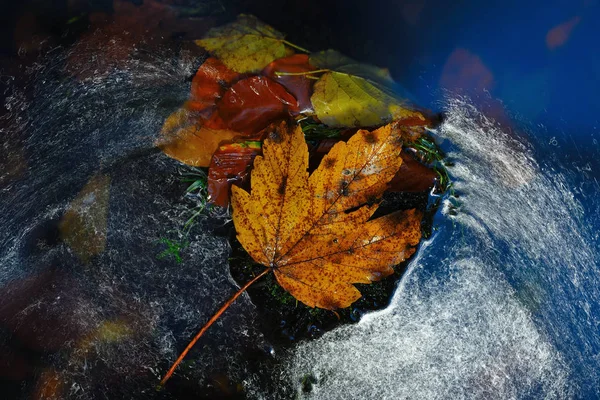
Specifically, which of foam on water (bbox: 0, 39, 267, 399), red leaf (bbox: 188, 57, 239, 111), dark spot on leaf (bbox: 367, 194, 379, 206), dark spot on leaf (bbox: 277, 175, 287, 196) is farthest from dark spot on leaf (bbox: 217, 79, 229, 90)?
dark spot on leaf (bbox: 367, 194, 379, 206)

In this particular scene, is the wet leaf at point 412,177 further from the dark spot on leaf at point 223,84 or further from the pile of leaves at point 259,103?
the dark spot on leaf at point 223,84

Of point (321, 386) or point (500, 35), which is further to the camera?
point (500, 35)

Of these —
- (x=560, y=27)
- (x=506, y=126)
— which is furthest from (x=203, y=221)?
(x=560, y=27)

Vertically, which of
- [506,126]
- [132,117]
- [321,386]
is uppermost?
[506,126]

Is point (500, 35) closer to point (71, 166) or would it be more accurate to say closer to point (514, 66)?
point (514, 66)

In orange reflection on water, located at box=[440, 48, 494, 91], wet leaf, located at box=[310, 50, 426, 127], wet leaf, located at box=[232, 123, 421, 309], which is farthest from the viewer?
orange reflection on water, located at box=[440, 48, 494, 91]

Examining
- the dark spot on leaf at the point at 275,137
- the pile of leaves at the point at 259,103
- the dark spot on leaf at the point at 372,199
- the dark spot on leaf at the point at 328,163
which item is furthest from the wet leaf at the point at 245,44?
the dark spot on leaf at the point at 372,199

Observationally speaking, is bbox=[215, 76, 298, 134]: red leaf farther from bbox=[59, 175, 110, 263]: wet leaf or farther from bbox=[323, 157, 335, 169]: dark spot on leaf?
bbox=[59, 175, 110, 263]: wet leaf
